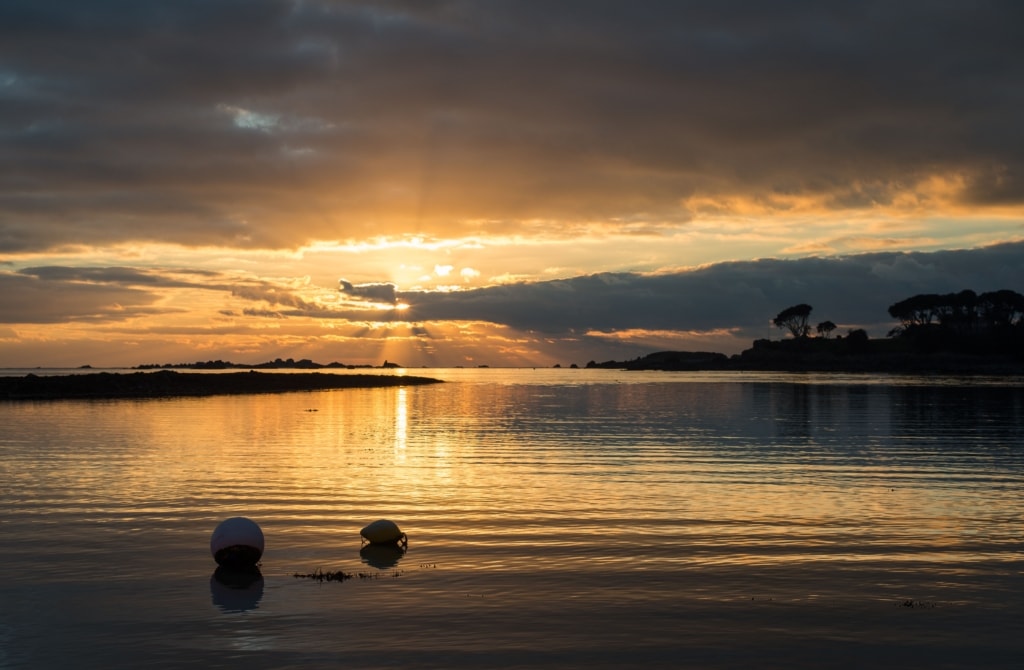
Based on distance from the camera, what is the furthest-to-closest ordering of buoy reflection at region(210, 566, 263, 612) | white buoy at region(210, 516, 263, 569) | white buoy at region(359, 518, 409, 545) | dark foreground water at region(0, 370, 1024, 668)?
white buoy at region(359, 518, 409, 545)
white buoy at region(210, 516, 263, 569)
buoy reflection at region(210, 566, 263, 612)
dark foreground water at region(0, 370, 1024, 668)

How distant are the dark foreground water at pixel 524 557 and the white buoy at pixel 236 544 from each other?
1.76 feet

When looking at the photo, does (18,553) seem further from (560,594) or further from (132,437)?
(132,437)

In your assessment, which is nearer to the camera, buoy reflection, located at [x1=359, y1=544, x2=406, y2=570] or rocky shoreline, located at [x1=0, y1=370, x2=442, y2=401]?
buoy reflection, located at [x1=359, y1=544, x2=406, y2=570]

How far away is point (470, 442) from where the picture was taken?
48.6m

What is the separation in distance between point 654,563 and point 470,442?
29817 millimetres

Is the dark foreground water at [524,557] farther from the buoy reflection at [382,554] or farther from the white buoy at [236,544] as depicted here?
the white buoy at [236,544]

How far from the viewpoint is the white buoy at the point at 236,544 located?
60.5 ft

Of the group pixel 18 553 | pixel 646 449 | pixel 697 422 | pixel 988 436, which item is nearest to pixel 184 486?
pixel 18 553

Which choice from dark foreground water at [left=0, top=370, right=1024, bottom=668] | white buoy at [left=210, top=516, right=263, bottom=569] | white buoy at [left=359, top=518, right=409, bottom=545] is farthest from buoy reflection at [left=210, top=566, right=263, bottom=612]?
white buoy at [left=359, top=518, right=409, bottom=545]

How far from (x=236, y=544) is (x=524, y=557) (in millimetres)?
6335

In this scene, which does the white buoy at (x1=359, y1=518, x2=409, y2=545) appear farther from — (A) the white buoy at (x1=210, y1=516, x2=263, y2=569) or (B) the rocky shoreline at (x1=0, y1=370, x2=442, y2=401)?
(B) the rocky shoreline at (x1=0, y1=370, x2=442, y2=401)

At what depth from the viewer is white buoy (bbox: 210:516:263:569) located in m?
18.5

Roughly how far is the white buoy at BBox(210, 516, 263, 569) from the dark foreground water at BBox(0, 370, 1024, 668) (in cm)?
54

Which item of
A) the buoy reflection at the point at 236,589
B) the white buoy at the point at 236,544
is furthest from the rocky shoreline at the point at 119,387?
the buoy reflection at the point at 236,589
